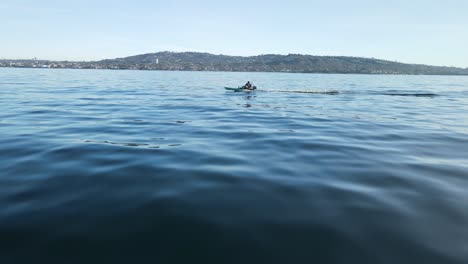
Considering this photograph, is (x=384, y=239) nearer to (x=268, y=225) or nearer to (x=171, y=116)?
(x=268, y=225)

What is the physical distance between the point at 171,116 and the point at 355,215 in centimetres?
1633

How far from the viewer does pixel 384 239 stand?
18.6 feet

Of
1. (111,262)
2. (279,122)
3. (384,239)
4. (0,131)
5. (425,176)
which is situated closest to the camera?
(111,262)

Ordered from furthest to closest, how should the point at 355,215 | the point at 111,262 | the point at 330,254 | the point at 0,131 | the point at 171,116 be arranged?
the point at 171,116
the point at 0,131
the point at 355,215
the point at 330,254
the point at 111,262

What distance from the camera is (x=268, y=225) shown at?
241 inches

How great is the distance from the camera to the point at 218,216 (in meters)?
6.45

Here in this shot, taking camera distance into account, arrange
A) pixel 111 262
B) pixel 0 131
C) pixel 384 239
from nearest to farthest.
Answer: pixel 111 262 < pixel 384 239 < pixel 0 131

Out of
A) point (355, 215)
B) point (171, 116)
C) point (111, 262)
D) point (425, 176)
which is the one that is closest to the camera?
point (111, 262)

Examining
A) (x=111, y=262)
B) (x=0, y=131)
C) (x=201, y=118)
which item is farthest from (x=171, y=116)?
(x=111, y=262)

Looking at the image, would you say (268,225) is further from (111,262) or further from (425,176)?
(425,176)

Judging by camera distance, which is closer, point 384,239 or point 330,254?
point 330,254

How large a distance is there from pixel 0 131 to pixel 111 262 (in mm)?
13367

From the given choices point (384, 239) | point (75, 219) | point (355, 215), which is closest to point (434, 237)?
point (384, 239)

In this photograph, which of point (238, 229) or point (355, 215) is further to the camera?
point (355, 215)
